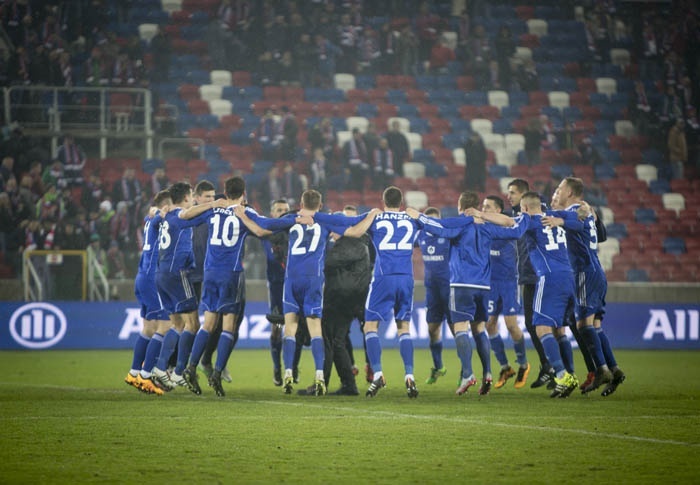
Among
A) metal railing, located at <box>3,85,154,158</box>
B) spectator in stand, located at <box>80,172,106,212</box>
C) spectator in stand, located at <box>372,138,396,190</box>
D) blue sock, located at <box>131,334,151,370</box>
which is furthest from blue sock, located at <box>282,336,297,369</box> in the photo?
spectator in stand, located at <box>372,138,396,190</box>

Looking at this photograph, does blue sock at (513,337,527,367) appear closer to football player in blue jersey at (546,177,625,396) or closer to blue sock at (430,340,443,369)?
blue sock at (430,340,443,369)

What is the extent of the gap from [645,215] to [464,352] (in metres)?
15.6

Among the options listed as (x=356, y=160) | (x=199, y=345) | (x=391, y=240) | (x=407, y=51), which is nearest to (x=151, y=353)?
(x=199, y=345)

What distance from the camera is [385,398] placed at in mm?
11914

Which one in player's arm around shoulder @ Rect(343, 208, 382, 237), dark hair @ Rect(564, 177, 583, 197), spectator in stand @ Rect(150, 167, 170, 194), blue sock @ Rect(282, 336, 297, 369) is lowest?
blue sock @ Rect(282, 336, 297, 369)

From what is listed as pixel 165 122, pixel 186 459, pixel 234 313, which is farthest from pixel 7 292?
pixel 186 459

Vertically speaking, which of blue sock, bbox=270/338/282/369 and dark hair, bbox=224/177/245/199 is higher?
dark hair, bbox=224/177/245/199

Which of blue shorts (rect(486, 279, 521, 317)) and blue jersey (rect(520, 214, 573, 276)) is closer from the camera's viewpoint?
blue jersey (rect(520, 214, 573, 276))

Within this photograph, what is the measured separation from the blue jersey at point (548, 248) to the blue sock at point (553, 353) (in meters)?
0.70

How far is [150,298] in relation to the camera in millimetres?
12523

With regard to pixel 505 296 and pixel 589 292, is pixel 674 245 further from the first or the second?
pixel 589 292

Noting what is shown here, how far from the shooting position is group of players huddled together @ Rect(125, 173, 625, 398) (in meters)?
12.0

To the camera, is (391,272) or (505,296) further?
(505,296)

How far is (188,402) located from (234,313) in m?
1.24
